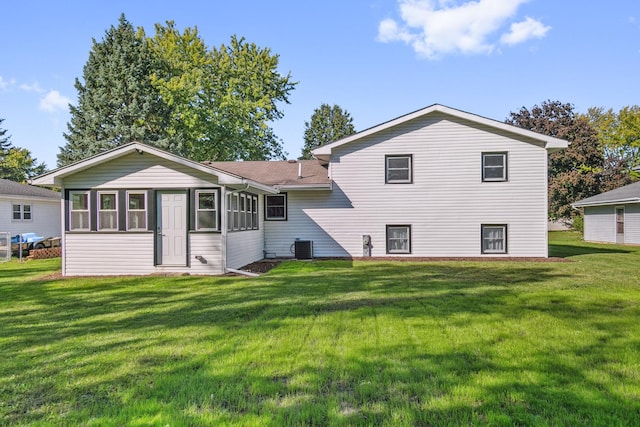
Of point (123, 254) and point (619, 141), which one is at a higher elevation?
point (619, 141)

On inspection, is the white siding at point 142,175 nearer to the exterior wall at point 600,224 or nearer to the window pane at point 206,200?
the window pane at point 206,200

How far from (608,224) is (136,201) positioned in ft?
81.9

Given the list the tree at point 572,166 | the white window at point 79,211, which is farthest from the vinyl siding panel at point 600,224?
the white window at point 79,211

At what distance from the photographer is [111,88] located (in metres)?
28.2

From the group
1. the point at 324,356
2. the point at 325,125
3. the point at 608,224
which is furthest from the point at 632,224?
the point at 325,125

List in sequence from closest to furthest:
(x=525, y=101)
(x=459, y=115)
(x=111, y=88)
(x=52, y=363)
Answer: (x=52, y=363) < (x=459, y=115) < (x=111, y=88) < (x=525, y=101)

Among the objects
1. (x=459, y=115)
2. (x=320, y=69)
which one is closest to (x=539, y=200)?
(x=459, y=115)

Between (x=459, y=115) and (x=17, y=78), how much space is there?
21386mm

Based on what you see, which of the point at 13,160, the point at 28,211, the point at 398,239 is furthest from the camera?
the point at 13,160

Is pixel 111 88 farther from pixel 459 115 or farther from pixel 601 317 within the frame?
pixel 601 317

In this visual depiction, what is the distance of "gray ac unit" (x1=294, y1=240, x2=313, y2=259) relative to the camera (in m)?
14.9

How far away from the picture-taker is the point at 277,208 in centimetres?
1562

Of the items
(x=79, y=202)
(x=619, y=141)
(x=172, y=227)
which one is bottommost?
(x=172, y=227)

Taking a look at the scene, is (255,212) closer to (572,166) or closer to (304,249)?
(304,249)
